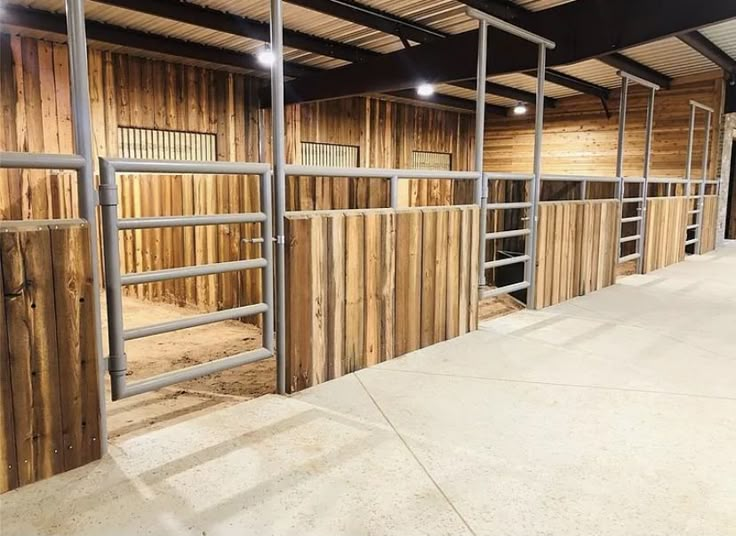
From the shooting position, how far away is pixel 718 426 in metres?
2.31

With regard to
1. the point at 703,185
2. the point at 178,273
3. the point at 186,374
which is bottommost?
the point at 186,374

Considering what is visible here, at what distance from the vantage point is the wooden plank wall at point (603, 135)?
9109 millimetres

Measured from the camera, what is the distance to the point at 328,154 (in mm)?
9445

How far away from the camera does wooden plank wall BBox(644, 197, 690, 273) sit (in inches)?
267

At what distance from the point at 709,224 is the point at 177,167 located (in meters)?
9.68

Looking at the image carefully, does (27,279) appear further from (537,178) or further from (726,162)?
(726,162)

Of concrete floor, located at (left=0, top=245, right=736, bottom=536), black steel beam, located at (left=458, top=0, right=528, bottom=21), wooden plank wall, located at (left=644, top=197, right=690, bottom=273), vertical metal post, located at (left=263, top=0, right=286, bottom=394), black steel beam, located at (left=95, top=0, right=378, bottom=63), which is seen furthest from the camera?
wooden plank wall, located at (left=644, top=197, right=690, bottom=273)

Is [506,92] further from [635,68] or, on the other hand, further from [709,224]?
[709,224]

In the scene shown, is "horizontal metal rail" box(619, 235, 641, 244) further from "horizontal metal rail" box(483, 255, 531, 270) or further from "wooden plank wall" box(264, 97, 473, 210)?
"horizontal metal rail" box(483, 255, 531, 270)

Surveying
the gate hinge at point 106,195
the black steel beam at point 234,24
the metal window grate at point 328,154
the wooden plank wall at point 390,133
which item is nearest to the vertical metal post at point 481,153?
the wooden plank wall at point 390,133

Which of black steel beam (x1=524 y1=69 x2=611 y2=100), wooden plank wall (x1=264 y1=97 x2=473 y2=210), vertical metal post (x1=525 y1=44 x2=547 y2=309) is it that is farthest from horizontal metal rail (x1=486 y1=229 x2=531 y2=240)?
black steel beam (x1=524 y1=69 x2=611 y2=100)

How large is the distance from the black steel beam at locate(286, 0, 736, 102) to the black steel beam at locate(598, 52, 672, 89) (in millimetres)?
2808

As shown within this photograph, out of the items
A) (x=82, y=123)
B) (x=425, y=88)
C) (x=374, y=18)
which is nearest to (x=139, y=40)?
(x=374, y=18)

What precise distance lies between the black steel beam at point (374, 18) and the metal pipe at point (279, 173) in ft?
8.79
